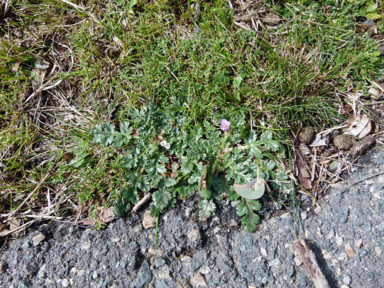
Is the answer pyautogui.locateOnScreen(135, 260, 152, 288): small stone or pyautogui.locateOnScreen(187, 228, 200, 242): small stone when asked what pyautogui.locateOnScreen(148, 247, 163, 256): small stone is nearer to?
pyautogui.locateOnScreen(135, 260, 152, 288): small stone

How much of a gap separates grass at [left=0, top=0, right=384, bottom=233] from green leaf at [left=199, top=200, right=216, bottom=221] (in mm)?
544

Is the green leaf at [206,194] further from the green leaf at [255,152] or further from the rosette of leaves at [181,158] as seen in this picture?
the green leaf at [255,152]

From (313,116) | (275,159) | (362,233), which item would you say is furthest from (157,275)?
(313,116)

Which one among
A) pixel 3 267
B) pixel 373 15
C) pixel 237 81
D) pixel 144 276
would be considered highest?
pixel 373 15

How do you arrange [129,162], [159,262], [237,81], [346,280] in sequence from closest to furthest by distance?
[346,280]
[159,262]
[129,162]
[237,81]

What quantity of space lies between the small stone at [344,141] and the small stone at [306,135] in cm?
21

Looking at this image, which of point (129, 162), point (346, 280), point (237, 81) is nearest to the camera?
point (346, 280)

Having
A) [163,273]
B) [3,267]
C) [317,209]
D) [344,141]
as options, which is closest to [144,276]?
[163,273]

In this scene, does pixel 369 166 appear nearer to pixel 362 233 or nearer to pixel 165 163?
pixel 362 233

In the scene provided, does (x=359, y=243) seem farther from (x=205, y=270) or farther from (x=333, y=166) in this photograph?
(x=205, y=270)

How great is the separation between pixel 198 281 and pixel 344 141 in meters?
1.65

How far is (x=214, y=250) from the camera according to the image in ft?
7.82

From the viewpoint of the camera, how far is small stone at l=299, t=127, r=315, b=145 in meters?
2.64

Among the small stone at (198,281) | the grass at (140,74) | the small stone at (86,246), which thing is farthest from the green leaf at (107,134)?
the small stone at (198,281)
